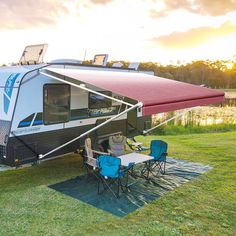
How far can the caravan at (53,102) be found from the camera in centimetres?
515

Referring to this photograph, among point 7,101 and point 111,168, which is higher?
point 7,101

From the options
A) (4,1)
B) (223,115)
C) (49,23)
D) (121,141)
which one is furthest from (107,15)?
(223,115)

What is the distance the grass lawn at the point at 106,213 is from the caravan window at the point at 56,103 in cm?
123

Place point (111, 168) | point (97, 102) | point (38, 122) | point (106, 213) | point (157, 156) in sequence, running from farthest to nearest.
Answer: point (97, 102), point (157, 156), point (38, 122), point (111, 168), point (106, 213)

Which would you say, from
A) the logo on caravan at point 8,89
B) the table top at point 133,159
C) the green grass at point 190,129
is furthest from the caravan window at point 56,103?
the green grass at point 190,129

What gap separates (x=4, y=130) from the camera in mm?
5230

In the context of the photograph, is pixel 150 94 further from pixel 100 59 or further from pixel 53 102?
pixel 100 59

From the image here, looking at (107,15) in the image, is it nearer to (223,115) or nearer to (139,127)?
(139,127)

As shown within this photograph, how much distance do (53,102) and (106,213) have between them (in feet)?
7.79

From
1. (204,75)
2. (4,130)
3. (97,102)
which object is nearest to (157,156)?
(97,102)

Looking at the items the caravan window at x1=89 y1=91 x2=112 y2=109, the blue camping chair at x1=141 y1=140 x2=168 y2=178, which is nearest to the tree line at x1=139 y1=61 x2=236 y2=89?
the caravan window at x1=89 y1=91 x2=112 y2=109

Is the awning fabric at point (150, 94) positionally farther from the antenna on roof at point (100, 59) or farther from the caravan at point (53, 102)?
the antenna on roof at point (100, 59)

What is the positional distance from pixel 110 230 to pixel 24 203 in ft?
5.27

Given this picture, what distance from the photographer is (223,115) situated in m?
17.9
